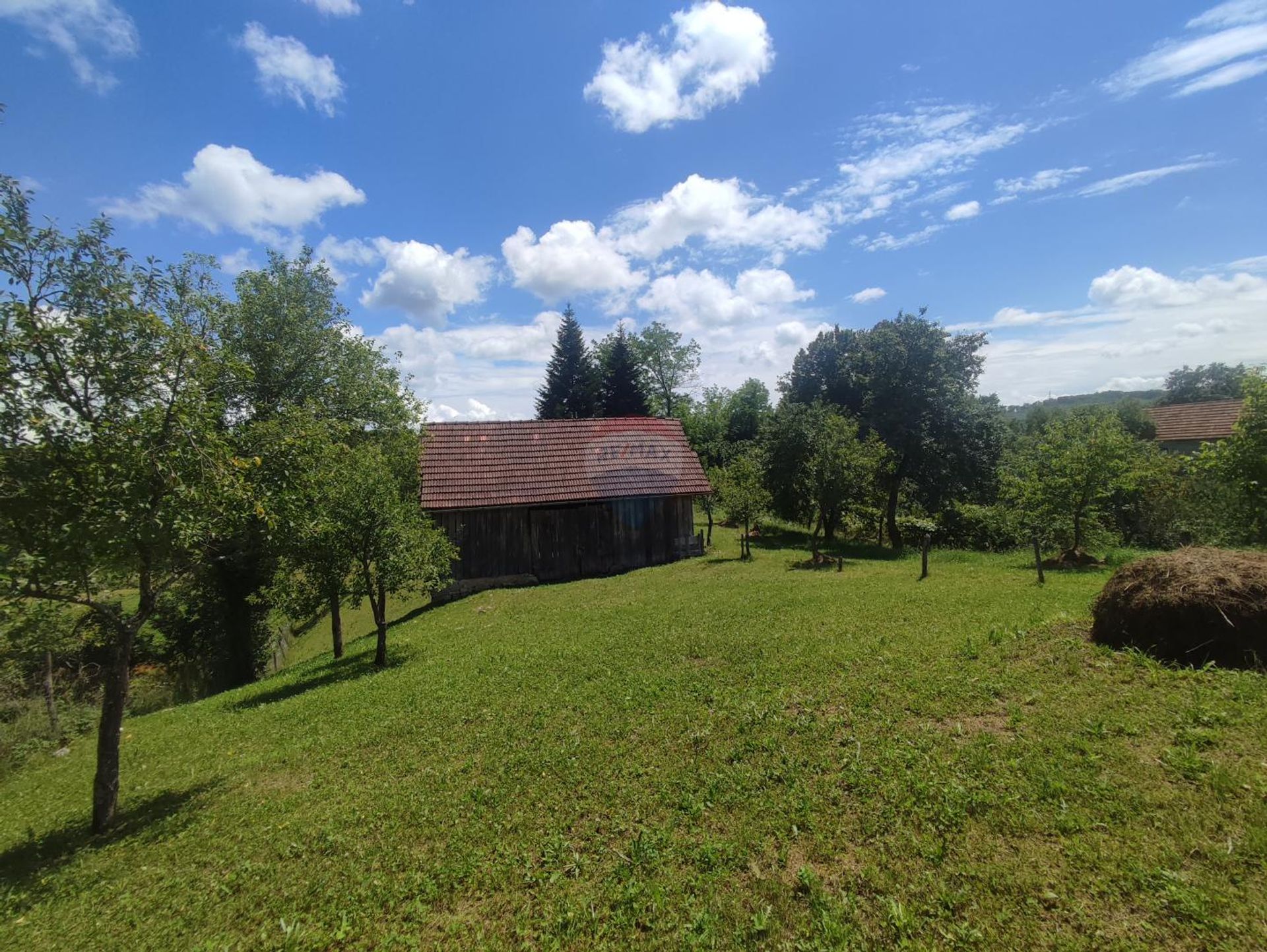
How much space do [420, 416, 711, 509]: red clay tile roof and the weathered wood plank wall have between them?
580 millimetres

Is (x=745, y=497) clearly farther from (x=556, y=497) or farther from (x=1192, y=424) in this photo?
(x=1192, y=424)

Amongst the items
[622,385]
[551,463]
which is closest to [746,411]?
[622,385]

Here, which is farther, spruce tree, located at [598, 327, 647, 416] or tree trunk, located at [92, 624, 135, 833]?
spruce tree, located at [598, 327, 647, 416]

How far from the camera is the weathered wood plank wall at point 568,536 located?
20.5m

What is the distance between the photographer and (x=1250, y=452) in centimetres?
1163

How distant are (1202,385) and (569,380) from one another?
6935 centimetres

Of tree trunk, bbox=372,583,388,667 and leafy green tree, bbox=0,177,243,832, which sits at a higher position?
leafy green tree, bbox=0,177,243,832

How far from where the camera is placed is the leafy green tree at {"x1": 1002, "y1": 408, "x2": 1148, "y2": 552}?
687 inches

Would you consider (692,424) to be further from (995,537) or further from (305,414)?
(305,414)

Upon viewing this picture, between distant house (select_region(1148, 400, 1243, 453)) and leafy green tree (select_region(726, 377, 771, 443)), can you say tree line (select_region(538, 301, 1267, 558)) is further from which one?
distant house (select_region(1148, 400, 1243, 453))

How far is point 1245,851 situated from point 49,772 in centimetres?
1842

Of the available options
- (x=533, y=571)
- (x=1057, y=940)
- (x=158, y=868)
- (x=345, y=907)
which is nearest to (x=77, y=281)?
(x=158, y=868)

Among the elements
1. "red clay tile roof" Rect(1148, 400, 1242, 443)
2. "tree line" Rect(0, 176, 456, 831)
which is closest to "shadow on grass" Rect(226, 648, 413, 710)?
"tree line" Rect(0, 176, 456, 831)

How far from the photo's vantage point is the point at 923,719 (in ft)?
21.8
